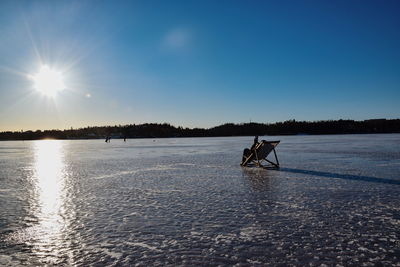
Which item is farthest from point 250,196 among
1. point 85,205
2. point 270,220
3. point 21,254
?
point 21,254

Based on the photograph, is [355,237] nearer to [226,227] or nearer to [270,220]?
[270,220]

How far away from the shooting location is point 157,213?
24.1ft

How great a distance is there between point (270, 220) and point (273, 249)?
5.65ft

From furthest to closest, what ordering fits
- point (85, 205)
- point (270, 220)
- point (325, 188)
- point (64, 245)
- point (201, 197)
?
point (325, 188) → point (201, 197) → point (85, 205) → point (270, 220) → point (64, 245)

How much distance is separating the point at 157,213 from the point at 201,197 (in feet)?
6.74

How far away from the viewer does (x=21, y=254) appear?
491 centimetres

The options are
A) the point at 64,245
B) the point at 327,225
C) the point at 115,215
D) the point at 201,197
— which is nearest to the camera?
the point at 64,245

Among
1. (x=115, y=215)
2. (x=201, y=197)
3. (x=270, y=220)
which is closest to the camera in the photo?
(x=270, y=220)

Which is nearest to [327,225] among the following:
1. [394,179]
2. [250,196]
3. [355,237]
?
[355,237]

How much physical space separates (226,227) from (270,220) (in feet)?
3.59

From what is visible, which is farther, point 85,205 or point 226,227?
point 85,205

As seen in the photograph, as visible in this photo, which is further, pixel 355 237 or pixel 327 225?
pixel 327 225

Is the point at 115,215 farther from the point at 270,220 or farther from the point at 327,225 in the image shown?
the point at 327,225

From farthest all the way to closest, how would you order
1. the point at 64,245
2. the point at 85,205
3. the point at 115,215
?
the point at 85,205 → the point at 115,215 → the point at 64,245
